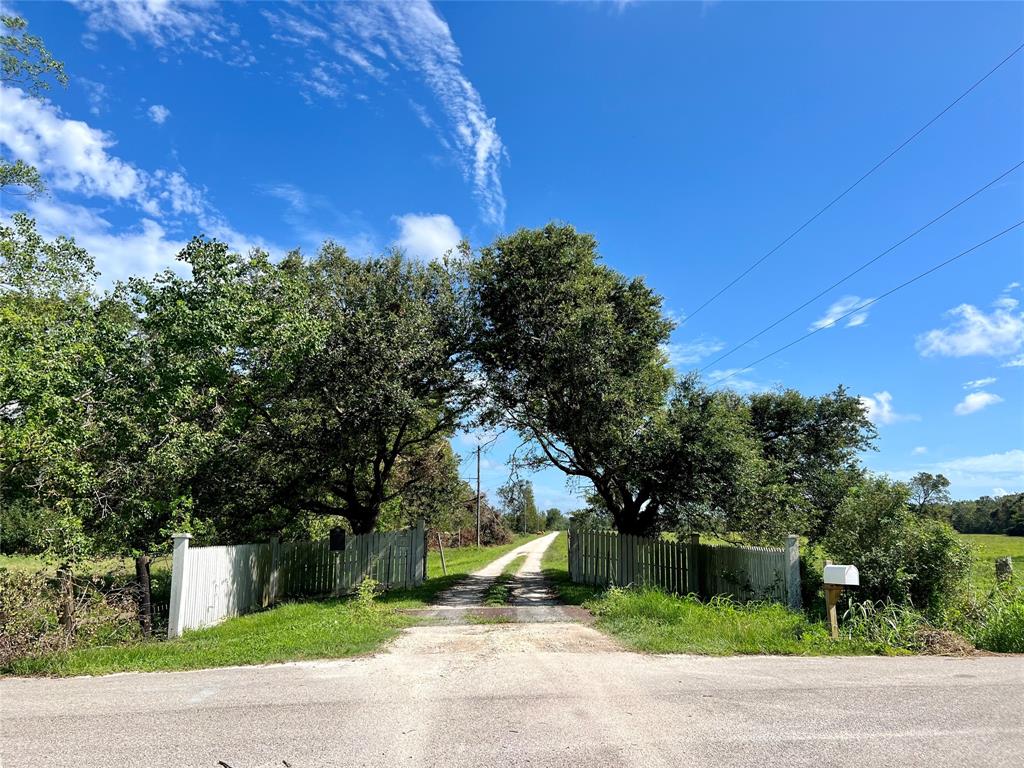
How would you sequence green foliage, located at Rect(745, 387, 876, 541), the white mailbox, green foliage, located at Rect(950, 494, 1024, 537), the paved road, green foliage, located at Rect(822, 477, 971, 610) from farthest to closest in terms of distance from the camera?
green foliage, located at Rect(950, 494, 1024, 537) < green foliage, located at Rect(745, 387, 876, 541) < green foliage, located at Rect(822, 477, 971, 610) < the white mailbox < the paved road

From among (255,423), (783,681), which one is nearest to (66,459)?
(255,423)

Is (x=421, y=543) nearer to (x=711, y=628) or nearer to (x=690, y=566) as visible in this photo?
(x=690, y=566)

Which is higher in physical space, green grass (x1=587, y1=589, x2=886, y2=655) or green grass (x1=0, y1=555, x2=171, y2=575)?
green grass (x1=0, y1=555, x2=171, y2=575)

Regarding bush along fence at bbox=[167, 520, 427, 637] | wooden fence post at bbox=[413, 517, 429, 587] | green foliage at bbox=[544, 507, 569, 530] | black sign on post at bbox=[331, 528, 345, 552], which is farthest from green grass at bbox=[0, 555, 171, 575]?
green foliage at bbox=[544, 507, 569, 530]

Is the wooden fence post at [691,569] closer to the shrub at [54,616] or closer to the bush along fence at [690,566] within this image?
the bush along fence at [690,566]

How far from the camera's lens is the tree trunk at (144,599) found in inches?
363

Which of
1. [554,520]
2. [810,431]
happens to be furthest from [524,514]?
[810,431]

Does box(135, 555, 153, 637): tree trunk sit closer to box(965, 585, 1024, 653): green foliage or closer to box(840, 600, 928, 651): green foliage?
box(840, 600, 928, 651): green foliage

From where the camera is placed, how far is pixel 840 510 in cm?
1169

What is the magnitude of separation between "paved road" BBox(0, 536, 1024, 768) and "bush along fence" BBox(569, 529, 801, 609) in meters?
3.59

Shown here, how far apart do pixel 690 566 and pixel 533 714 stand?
1015 centimetres

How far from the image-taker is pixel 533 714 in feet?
17.6

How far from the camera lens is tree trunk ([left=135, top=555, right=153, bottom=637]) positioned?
9.21 metres

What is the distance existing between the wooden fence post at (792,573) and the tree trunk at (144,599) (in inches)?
414
